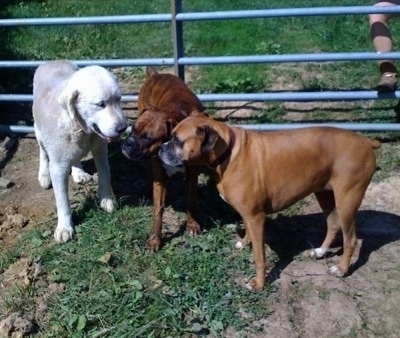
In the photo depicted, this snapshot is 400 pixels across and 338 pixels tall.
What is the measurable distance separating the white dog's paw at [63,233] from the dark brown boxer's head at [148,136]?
99 centimetres

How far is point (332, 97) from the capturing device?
6.15 metres

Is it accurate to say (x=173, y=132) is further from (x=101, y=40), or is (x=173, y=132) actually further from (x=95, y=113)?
(x=101, y=40)

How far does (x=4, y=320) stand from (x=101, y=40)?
16.0ft

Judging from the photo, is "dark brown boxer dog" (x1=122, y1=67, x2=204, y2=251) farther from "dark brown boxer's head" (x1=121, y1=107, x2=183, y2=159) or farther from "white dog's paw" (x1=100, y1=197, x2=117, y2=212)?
"white dog's paw" (x1=100, y1=197, x2=117, y2=212)

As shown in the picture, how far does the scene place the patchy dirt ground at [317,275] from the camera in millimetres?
4266

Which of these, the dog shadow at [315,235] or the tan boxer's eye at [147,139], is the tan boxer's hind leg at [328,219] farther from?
the tan boxer's eye at [147,139]

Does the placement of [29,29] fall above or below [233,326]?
above

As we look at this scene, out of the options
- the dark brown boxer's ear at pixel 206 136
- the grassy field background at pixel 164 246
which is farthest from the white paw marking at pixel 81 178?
the dark brown boxer's ear at pixel 206 136

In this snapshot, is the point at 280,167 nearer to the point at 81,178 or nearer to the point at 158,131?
the point at 158,131

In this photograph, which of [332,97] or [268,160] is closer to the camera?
[268,160]

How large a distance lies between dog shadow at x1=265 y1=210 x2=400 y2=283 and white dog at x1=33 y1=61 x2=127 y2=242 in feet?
4.21

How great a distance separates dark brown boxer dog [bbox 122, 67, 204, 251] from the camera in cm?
448

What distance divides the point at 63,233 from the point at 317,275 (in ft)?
5.97

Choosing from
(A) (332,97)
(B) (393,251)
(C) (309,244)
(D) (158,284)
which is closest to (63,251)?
(D) (158,284)
